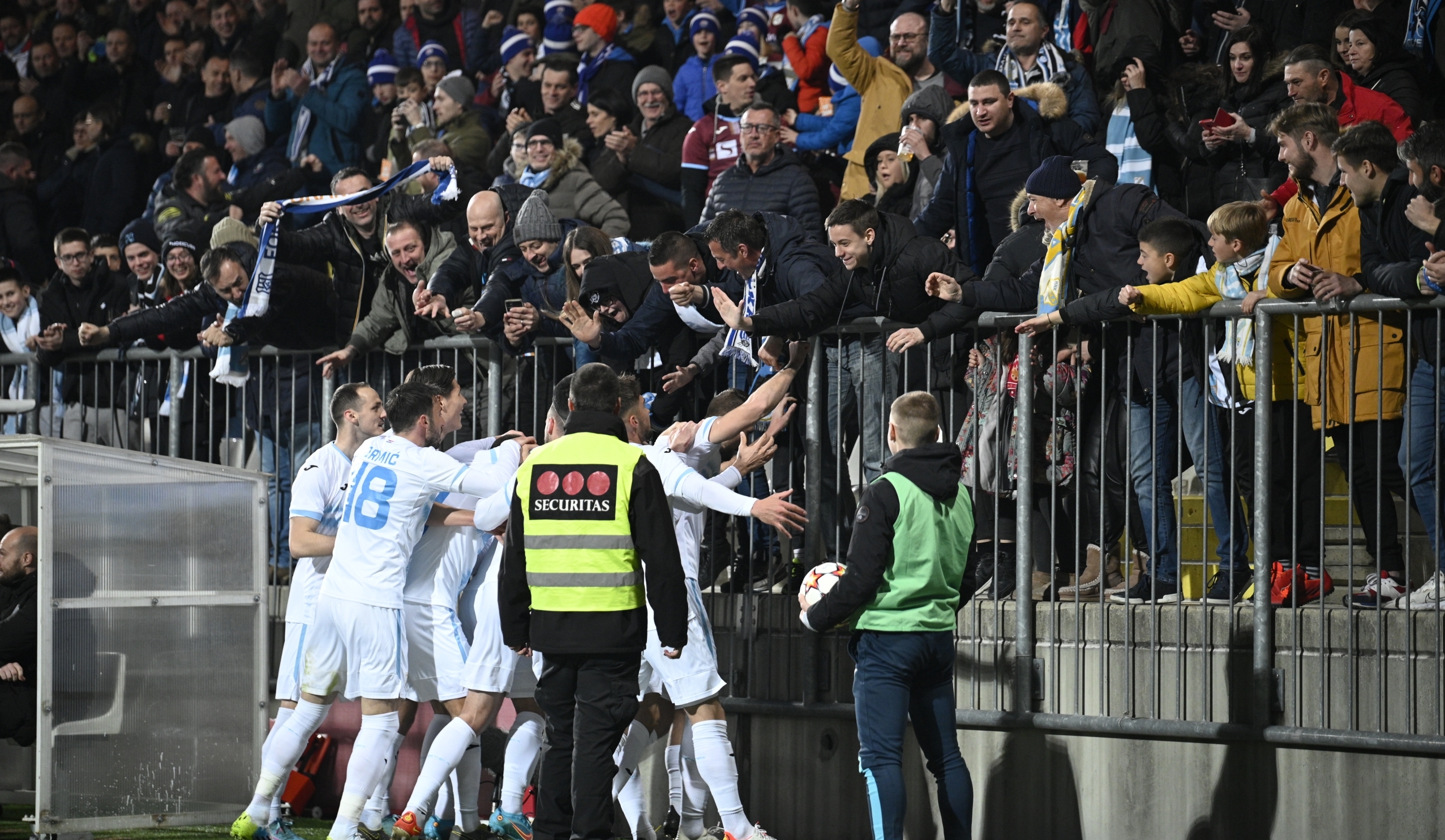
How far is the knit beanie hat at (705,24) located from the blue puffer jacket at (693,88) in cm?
20

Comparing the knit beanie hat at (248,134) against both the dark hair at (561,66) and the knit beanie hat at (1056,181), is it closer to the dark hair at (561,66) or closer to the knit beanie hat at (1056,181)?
the dark hair at (561,66)

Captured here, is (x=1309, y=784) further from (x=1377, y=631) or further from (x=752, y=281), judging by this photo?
(x=752, y=281)

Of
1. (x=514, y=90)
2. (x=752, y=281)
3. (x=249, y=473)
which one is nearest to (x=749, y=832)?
(x=752, y=281)

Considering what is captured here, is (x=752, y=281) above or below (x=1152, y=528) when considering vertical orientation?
above

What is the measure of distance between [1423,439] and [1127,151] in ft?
11.4

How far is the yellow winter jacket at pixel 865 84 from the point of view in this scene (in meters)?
11.9

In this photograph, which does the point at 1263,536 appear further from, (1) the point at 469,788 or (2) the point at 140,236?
(2) the point at 140,236

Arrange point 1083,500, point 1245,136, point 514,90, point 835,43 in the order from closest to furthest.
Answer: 1. point 1083,500
2. point 1245,136
3. point 835,43
4. point 514,90

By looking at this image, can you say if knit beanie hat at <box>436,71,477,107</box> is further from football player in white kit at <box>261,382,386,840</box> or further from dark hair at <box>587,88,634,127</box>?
football player in white kit at <box>261,382,386,840</box>

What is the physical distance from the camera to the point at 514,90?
14688mm

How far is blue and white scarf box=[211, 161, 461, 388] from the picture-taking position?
11156 millimetres

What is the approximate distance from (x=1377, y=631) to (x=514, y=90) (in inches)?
360

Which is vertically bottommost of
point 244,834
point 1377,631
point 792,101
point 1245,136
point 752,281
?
point 244,834

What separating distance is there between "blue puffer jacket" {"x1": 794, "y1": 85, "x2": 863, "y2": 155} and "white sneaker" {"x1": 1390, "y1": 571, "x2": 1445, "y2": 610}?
18.5 feet
